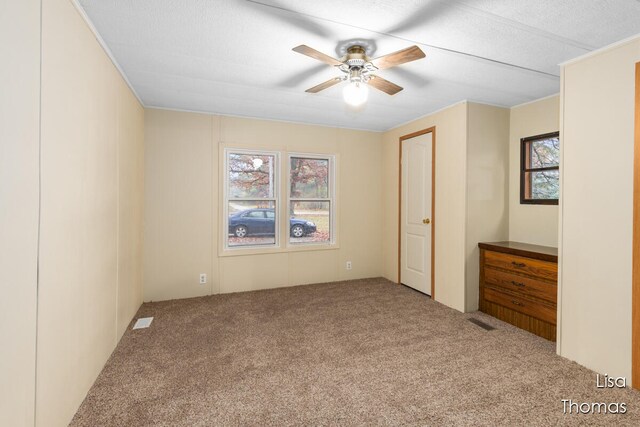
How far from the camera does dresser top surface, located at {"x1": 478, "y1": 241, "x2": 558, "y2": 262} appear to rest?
111 inches

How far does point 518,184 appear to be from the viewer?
3.60 m

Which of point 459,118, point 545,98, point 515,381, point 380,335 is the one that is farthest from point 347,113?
point 515,381

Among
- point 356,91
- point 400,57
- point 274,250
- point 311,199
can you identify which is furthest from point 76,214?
point 311,199

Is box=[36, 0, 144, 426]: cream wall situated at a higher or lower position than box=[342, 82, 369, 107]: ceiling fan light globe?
lower

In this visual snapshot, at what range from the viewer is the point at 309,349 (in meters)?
2.62

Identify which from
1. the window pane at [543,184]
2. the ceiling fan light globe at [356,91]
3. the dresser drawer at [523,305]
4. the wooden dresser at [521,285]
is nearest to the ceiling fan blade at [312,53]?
the ceiling fan light globe at [356,91]

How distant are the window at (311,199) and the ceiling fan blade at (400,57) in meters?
2.53

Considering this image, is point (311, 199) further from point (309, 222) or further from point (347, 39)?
point (347, 39)

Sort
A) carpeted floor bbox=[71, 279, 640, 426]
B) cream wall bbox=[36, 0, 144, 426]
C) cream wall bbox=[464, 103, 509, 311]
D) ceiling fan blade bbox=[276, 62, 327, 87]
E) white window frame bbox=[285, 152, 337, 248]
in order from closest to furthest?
cream wall bbox=[36, 0, 144, 426] → carpeted floor bbox=[71, 279, 640, 426] → ceiling fan blade bbox=[276, 62, 327, 87] → cream wall bbox=[464, 103, 509, 311] → white window frame bbox=[285, 152, 337, 248]

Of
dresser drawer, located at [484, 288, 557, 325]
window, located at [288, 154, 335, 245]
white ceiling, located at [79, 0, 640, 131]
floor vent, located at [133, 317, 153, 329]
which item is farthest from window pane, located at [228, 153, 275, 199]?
dresser drawer, located at [484, 288, 557, 325]

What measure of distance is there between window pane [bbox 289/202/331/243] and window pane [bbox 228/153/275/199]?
1.57 feet

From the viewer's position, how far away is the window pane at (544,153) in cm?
326

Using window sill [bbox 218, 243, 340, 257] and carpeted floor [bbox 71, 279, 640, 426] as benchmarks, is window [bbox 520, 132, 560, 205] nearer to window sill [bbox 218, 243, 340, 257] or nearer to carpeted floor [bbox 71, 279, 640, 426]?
carpeted floor [bbox 71, 279, 640, 426]

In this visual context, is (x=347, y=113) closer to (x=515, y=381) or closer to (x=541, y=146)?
(x=541, y=146)
